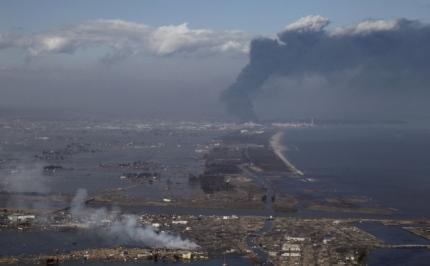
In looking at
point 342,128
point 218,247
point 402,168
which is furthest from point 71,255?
point 342,128

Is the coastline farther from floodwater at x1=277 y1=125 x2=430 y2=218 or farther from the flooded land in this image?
floodwater at x1=277 y1=125 x2=430 y2=218

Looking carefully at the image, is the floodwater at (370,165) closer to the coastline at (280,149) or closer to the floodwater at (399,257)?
the coastline at (280,149)

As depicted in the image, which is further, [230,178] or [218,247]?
[230,178]

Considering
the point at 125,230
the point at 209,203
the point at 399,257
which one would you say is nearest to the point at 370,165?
the point at 209,203

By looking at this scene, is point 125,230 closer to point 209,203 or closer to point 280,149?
point 209,203

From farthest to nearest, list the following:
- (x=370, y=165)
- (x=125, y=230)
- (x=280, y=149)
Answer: (x=280, y=149) → (x=370, y=165) → (x=125, y=230)

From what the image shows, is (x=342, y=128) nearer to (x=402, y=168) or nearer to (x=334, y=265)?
(x=402, y=168)
